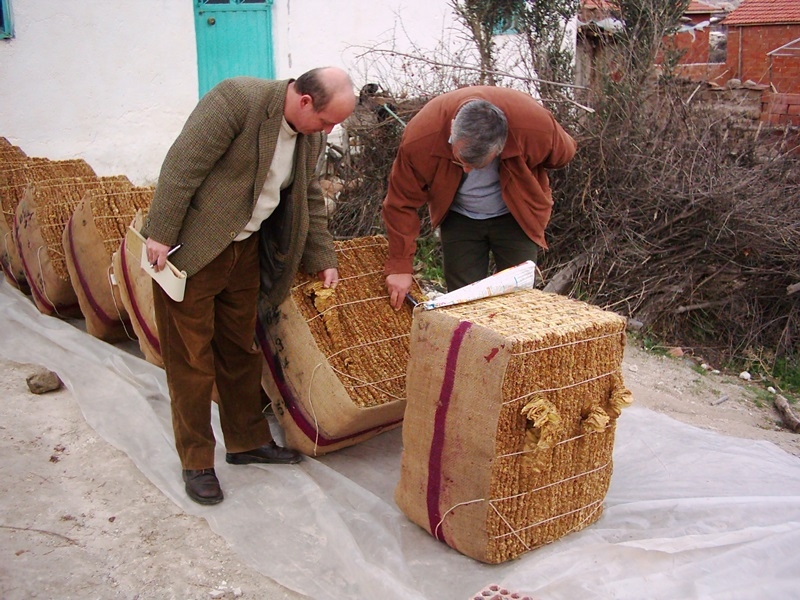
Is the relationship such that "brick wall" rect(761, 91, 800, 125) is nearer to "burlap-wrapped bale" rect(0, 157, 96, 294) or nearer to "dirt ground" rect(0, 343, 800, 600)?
"dirt ground" rect(0, 343, 800, 600)

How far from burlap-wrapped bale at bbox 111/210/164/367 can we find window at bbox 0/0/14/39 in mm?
4903

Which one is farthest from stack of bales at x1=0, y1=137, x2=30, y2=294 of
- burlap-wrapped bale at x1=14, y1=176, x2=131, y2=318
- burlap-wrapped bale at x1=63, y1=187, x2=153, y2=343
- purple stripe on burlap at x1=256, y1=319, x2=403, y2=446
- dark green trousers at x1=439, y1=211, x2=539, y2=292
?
dark green trousers at x1=439, y1=211, x2=539, y2=292

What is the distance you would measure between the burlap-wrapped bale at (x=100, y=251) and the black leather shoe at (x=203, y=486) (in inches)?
58.2

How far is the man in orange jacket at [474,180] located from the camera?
2.94m

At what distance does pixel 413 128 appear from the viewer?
312 centimetres

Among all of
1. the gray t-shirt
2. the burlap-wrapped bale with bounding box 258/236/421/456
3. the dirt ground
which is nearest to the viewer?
the dirt ground

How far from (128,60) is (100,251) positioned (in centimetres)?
478

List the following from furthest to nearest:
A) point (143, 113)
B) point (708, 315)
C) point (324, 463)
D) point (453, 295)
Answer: point (143, 113) → point (708, 315) → point (324, 463) → point (453, 295)

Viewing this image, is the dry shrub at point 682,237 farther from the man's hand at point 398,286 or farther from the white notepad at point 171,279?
the white notepad at point 171,279

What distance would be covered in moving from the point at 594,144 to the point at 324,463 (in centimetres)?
372

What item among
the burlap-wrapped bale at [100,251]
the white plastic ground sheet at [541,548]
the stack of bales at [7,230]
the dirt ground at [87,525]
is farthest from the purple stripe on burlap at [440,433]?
the stack of bales at [7,230]

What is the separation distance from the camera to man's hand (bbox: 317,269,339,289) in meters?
3.17

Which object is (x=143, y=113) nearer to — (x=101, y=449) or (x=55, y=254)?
(x=55, y=254)

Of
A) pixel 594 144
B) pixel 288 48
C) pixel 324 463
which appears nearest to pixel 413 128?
pixel 324 463
